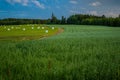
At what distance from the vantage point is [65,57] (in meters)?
13.5

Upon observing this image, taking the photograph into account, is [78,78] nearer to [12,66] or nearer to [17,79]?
[17,79]

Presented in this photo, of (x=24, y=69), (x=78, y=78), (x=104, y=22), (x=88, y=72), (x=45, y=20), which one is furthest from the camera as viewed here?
(x=45, y=20)

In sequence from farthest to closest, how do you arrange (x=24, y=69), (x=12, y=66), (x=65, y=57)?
(x=65, y=57) < (x=12, y=66) < (x=24, y=69)

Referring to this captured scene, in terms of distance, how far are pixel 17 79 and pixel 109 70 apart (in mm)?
4096

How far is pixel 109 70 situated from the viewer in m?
9.49

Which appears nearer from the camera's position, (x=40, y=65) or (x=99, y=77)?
(x=99, y=77)

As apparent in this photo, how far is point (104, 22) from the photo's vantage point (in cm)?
11888

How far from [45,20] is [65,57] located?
5950 inches

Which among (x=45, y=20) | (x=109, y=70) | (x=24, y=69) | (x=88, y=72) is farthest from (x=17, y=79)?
(x=45, y=20)

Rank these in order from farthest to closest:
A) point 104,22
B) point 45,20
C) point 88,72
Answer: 1. point 45,20
2. point 104,22
3. point 88,72

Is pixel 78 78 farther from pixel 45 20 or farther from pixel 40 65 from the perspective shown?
pixel 45 20

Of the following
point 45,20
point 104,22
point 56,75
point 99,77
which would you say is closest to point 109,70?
point 99,77

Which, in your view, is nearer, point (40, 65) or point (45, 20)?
point (40, 65)

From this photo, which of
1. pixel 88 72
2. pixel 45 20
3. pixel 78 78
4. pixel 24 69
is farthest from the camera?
pixel 45 20
